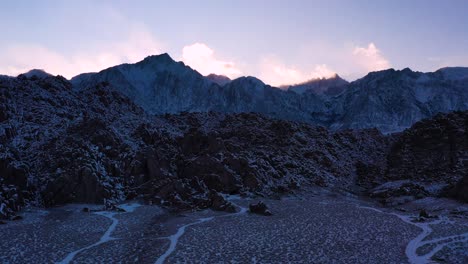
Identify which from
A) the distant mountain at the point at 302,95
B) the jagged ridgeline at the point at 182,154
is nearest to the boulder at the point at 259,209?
the jagged ridgeline at the point at 182,154

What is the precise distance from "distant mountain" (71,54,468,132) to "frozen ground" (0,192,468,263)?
9257 cm

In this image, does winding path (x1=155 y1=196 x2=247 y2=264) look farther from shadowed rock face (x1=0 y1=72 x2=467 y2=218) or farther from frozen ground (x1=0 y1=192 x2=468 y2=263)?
shadowed rock face (x1=0 y1=72 x2=467 y2=218)

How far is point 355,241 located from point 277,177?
27.4 meters

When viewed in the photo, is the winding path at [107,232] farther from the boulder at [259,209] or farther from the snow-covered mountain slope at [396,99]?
the snow-covered mountain slope at [396,99]

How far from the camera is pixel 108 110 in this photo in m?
68.9

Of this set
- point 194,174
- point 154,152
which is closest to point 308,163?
point 194,174

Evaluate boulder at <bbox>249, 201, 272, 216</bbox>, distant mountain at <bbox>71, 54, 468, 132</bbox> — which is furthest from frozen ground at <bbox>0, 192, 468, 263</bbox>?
distant mountain at <bbox>71, 54, 468, 132</bbox>

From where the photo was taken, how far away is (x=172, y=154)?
184ft

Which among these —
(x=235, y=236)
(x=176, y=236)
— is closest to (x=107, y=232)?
(x=176, y=236)

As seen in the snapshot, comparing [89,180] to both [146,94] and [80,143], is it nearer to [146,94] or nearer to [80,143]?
[80,143]

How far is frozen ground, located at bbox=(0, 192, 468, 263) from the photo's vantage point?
24.6 m

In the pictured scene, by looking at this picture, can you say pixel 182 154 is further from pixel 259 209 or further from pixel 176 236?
pixel 176 236

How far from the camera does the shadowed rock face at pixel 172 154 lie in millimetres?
43531

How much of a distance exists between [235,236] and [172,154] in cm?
2816
